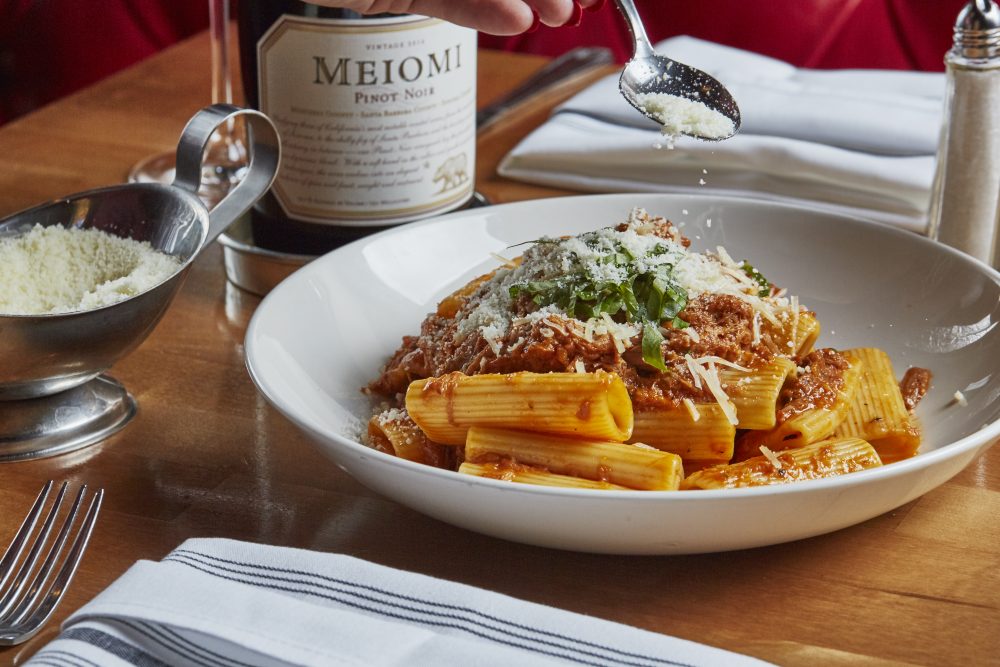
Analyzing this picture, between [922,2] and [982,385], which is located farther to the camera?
[922,2]

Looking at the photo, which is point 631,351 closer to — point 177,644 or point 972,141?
point 177,644

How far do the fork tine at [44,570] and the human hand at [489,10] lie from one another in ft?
2.03

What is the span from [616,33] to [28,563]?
3.25m

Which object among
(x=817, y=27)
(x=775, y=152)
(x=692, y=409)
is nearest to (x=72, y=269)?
(x=692, y=409)

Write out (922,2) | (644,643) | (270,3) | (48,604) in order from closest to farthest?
(644,643), (48,604), (270,3), (922,2)

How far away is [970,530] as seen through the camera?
999 mm

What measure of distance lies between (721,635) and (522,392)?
257 millimetres

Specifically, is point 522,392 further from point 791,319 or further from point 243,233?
point 243,233

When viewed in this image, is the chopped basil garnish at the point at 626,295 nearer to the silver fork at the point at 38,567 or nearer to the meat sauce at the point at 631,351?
the meat sauce at the point at 631,351

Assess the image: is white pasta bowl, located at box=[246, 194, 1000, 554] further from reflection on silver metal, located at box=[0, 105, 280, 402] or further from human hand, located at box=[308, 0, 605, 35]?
human hand, located at box=[308, 0, 605, 35]

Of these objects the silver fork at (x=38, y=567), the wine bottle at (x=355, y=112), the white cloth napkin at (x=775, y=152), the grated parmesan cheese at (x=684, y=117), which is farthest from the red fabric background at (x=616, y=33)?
the silver fork at (x=38, y=567)

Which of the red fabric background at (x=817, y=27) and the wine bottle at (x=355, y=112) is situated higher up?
the wine bottle at (x=355, y=112)

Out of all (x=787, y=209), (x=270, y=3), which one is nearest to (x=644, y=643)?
(x=787, y=209)

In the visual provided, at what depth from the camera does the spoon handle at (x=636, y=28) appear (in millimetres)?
1324
